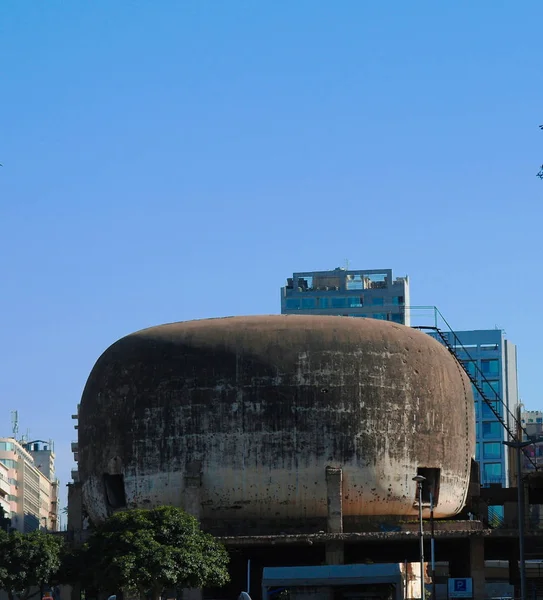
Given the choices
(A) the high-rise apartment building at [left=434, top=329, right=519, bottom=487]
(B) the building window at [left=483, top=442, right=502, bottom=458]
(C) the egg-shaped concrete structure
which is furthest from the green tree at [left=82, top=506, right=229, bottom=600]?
(B) the building window at [left=483, top=442, right=502, bottom=458]

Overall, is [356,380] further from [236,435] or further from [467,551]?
[467,551]

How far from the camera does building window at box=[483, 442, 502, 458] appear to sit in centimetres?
12288

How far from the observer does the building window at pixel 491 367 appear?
128 metres

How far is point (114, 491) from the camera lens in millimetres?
62406

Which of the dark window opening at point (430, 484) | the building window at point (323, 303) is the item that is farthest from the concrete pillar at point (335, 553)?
the building window at point (323, 303)

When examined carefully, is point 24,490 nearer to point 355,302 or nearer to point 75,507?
point 355,302

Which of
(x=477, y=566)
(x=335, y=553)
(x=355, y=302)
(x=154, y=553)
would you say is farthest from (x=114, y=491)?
(x=355, y=302)

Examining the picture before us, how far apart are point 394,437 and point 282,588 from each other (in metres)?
8.63

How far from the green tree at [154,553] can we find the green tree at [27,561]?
199 cm

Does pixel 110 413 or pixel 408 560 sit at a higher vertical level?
pixel 110 413

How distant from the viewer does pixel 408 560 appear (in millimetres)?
63500

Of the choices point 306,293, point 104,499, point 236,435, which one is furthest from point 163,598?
point 306,293

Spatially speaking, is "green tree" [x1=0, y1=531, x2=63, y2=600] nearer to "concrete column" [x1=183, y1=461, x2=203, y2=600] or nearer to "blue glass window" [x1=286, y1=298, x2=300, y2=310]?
"concrete column" [x1=183, y1=461, x2=203, y2=600]

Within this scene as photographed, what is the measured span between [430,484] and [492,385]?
71.1m
